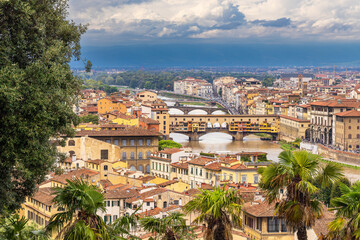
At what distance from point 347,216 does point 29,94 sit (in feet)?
10.2

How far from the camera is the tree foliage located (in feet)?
18.6

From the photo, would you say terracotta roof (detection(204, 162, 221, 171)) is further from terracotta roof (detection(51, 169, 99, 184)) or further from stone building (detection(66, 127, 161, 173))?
stone building (detection(66, 127, 161, 173))

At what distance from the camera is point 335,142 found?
52.9 meters

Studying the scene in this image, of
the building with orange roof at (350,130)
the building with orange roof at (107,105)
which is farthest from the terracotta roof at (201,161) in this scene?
the building with orange roof at (107,105)

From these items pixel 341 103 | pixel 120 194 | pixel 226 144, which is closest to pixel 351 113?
pixel 341 103

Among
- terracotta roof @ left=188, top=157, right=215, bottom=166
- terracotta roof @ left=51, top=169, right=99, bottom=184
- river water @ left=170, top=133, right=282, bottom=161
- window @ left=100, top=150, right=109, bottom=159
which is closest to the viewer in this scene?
terracotta roof @ left=51, top=169, right=99, bottom=184

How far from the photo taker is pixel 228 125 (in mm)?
61062

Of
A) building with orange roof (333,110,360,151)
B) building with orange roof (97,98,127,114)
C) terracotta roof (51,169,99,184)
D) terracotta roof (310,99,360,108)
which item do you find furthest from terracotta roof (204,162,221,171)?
terracotta roof (310,99,360,108)

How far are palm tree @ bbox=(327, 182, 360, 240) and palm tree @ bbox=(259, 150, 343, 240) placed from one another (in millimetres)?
189

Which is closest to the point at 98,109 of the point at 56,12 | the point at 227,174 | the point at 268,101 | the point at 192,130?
the point at 192,130

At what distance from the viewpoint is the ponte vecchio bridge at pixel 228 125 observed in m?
59.9

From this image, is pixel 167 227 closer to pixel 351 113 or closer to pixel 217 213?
pixel 217 213

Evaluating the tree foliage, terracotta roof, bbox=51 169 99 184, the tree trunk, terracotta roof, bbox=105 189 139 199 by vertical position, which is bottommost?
terracotta roof, bbox=51 169 99 184

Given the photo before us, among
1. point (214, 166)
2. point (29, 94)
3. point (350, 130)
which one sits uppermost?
point (29, 94)
